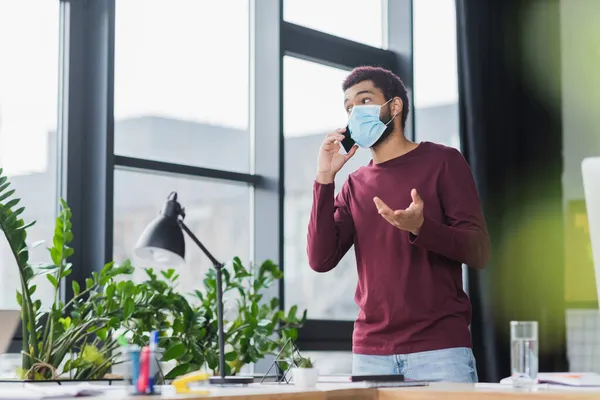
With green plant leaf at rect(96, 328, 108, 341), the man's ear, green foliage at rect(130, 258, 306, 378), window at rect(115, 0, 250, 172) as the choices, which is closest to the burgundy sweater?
the man's ear

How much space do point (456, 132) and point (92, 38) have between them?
205 cm

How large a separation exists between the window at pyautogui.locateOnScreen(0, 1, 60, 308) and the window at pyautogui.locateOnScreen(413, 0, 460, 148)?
203 centimetres

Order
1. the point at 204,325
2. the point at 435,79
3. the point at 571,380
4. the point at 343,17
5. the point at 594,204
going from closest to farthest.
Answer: the point at 594,204 < the point at 571,380 < the point at 204,325 < the point at 343,17 < the point at 435,79

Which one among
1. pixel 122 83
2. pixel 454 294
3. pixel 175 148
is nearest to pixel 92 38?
pixel 122 83

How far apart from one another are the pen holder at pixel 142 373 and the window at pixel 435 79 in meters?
3.28

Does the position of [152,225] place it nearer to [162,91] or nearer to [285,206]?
[162,91]

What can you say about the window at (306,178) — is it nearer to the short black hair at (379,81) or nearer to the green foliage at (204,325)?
the green foliage at (204,325)

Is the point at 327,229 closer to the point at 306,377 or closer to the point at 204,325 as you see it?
the point at 306,377

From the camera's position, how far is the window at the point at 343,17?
4.34m

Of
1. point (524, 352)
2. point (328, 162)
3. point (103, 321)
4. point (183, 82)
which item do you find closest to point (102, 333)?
point (103, 321)

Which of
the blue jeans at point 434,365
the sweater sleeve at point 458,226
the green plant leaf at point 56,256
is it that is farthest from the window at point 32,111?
the sweater sleeve at point 458,226

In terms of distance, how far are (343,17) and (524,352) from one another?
9.65ft

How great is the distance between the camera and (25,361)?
9.29ft

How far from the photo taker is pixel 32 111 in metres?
3.36
